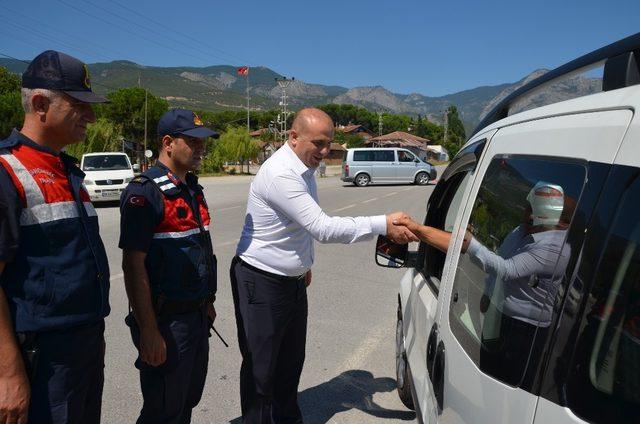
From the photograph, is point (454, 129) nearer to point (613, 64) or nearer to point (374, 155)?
point (374, 155)

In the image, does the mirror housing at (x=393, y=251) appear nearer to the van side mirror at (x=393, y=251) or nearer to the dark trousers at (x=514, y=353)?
the van side mirror at (x=393, y=251)

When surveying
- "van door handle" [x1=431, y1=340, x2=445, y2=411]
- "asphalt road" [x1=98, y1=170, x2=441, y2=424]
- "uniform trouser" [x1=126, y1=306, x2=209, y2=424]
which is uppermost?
"van door handle" [x1=431, y1=340, x2=445, y2=411]

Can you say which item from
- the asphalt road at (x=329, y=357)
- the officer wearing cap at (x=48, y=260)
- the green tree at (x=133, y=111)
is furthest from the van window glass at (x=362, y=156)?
the green tree at (x=133, y=111)

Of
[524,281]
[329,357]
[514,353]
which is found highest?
[524,281]

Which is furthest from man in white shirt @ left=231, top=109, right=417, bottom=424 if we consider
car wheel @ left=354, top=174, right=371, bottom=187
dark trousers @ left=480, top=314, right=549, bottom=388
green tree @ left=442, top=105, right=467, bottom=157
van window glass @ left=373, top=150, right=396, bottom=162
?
green tree @ left=442, top=105, right=467, bottom=157

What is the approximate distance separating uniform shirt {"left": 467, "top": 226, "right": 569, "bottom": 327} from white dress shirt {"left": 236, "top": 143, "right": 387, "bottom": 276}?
0.98 meters

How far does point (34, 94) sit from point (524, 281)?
1.74 meters

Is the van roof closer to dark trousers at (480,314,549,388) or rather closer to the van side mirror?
dark trousers at (480,314,549,388)

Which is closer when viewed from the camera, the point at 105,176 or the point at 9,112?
the point at 105,176

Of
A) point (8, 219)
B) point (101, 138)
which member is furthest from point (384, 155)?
point (101, 138)

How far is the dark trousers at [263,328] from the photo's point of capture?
8.49 feet

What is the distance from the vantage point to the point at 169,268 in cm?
221

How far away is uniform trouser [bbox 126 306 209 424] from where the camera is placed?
224cm

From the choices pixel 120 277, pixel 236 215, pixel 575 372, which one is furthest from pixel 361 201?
pixel 575 372
